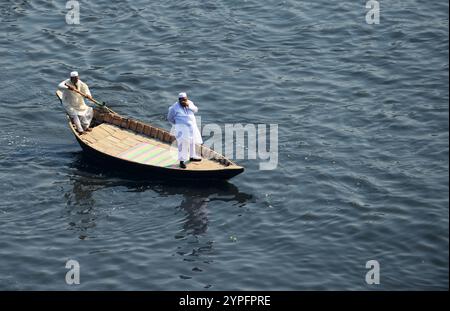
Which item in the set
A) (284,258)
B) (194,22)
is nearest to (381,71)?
(194,22)

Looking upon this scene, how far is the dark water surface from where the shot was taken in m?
21.4

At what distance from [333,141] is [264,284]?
7033 millimetres

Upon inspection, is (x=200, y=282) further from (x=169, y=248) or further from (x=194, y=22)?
(x=194, y=22)

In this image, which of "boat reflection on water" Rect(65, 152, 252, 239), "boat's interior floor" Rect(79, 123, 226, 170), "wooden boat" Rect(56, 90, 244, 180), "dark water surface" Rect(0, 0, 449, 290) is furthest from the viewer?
"boat's interior floor" Rect(79, 123, 226, 170)

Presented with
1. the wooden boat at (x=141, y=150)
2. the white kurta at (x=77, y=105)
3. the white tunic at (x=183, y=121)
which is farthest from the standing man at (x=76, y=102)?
the white tunic at (x=183, y=121)

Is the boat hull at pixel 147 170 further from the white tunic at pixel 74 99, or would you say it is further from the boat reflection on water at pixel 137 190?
the white tunic at pixel 74 99

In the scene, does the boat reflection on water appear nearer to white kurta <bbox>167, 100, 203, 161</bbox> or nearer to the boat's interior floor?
the boat's interior floor

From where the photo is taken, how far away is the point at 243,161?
2578 cm

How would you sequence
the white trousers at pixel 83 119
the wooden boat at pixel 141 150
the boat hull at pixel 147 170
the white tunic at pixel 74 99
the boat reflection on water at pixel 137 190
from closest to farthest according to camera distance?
the boat reflection on water at pixel 137 190
the boat hull at pixel 147 170
the wooden boat at pixel 141 150
the white tunic at pixel 74 99
the white trousers at pixel 83 119

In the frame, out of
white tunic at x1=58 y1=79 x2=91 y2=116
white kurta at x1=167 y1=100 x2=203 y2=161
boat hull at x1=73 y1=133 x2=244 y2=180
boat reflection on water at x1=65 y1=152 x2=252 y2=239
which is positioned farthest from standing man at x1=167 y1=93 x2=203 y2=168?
white tunic at x1=58 y1=79 x2=91 y2=116

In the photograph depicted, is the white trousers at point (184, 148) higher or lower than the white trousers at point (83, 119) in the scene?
lower

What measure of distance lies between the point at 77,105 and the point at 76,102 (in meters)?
0.10

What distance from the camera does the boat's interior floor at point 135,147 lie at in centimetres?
2467

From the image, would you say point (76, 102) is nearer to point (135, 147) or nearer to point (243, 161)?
point (135, 147)
